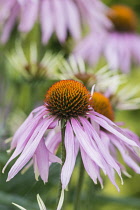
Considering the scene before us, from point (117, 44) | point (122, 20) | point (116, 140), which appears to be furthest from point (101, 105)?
point (122, 20)

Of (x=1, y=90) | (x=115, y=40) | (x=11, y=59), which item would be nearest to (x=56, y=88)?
(x=11, y=59)

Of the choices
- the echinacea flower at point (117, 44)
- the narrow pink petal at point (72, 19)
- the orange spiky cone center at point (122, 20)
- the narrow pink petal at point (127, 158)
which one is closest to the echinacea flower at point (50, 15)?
the narrow pink petal at point (72, 19)

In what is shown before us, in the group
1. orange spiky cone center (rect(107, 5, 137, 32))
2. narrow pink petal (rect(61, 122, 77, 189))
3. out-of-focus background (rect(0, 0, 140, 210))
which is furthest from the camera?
orange spiky cone center (rect(107, 5, 137, 32))

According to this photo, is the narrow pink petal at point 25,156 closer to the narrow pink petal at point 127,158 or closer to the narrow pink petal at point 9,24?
the narrow pink petal at point 127,158

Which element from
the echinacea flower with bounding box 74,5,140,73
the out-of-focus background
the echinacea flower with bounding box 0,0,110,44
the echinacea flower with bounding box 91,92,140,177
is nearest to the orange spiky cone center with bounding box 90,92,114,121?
the echinacea flower with bounding box 91,92,140,177

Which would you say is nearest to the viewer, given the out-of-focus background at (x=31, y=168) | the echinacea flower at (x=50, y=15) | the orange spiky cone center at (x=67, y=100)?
the orange spiky cone center at (x=67, y=100)

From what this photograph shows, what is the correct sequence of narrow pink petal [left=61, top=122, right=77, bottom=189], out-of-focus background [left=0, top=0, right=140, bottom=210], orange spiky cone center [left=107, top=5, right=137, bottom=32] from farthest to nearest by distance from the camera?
orange spiky cone center [left=107, top=5, right=137, bottom=32], out-of-focus background [left=0, top=0, right=140, bottom=210], narrow pink petal [left=61, top=122, right=77, bottom=189]

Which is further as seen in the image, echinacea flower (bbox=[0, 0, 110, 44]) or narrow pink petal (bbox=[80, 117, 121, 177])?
echinacea flower (bbox=[0, 0, 110, 44])

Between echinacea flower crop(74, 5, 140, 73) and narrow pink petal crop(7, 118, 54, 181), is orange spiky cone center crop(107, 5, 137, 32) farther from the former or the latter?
narrow pink petal crop(7, 118, 54, 181)
